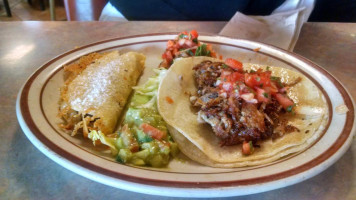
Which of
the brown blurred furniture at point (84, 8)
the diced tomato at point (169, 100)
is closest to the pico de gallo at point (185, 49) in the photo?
→ the diced tomato at point (169, 100)

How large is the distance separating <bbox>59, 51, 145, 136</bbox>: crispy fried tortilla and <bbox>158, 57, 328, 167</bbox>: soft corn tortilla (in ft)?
1.05

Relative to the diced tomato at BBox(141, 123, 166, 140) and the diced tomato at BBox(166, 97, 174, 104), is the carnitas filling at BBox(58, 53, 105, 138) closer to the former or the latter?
the diced tomato at BBox(141, 123, 166, 140)

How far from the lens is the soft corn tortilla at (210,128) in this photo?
1476 mm

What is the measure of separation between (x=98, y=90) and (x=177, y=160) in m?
0.74

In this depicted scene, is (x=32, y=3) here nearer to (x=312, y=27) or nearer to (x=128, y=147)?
(x=312, y=27)

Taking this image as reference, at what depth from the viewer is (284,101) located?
5.88 feet

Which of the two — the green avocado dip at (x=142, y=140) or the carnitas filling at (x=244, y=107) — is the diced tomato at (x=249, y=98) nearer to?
the carnitas filling at (x=244, y=107)

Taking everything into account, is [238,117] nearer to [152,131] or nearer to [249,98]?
[249,98]

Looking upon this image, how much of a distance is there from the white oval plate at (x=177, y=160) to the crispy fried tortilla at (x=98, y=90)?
0.26 ft

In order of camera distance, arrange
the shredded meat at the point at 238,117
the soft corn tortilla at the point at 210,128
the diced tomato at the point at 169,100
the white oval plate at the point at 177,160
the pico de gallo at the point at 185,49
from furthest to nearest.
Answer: the pico de gallo at the point at 185,49 < the diced tomato at the point at 169,100 < the shredded meat at the point at 238,117 < the soft corn tortilla at the point at 210,128 < the white oval plate at the point at 177,160

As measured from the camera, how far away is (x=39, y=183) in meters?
1.34

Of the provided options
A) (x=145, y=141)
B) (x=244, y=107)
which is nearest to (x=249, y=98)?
(x=244, y=107)

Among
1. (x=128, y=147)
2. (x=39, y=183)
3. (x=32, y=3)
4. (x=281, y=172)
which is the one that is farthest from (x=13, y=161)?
(x=32, y=3)

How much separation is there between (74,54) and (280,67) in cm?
160
